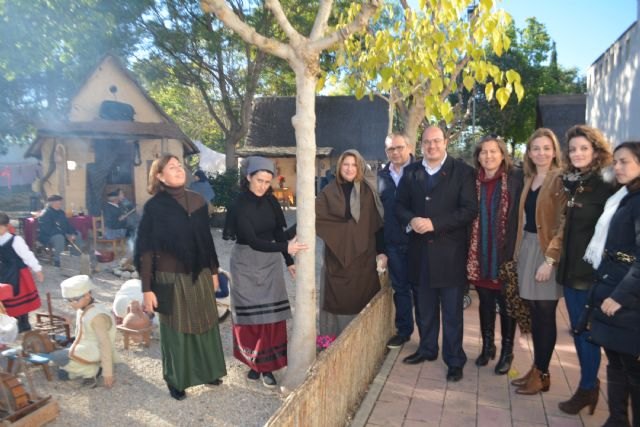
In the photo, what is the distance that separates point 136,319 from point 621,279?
15.5 ft

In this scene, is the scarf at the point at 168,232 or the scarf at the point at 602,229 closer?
the scarf at the point at 602,229

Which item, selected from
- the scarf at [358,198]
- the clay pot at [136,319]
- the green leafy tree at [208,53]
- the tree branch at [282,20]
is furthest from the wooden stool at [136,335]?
the green leafy tree at [208,53]

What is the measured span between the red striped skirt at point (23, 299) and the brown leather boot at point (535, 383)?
548cm

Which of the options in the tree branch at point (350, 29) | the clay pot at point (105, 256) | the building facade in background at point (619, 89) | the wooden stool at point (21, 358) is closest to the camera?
the tree branch at point (350, 29)

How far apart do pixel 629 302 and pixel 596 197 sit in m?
0.81

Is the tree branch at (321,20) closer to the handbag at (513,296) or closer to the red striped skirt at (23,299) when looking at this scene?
the handbag at (513,296)

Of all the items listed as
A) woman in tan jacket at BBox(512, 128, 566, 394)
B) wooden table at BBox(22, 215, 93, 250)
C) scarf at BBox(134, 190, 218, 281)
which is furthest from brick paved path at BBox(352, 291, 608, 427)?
wooden table at BBox(22, 215, 93, 250)

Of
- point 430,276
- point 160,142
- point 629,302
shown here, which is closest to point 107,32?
point 160,142

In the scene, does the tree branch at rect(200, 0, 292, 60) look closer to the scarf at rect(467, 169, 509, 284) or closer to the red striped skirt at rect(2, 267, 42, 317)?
the scarf at rect(467, 169, 509, 284)

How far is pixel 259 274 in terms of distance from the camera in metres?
4.34

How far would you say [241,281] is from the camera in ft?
14.3

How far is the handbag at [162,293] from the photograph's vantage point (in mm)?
4051

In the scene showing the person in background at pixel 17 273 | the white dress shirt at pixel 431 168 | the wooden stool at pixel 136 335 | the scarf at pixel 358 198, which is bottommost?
the wooden stool at pixel 136 335

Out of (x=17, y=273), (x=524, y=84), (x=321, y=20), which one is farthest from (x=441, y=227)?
(x=524, y=84)
